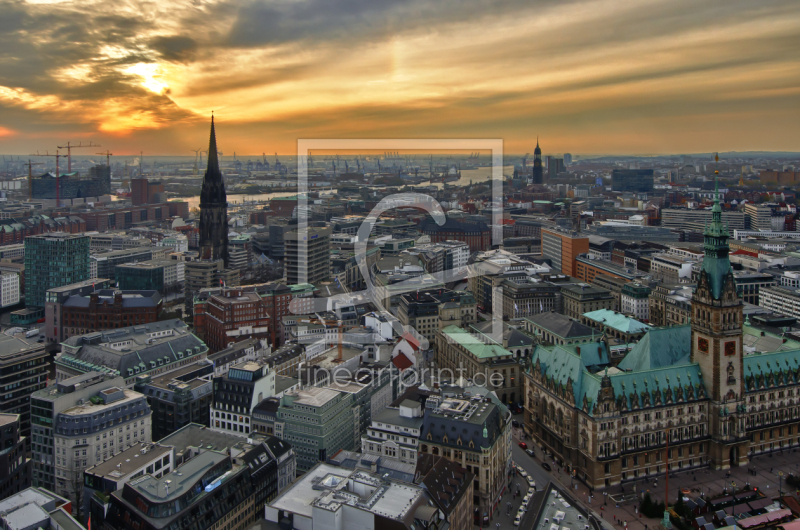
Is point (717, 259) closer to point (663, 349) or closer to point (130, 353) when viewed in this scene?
point (663, 349)

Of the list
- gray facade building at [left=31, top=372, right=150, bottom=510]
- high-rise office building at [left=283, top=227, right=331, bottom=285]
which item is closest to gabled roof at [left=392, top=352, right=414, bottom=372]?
gray facade building at [left=31, top=372, right=150, bottom=510]

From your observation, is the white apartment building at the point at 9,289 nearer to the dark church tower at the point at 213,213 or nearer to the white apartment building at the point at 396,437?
the dark church tower at the point at 213,213

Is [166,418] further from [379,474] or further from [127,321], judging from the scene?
[127,321]

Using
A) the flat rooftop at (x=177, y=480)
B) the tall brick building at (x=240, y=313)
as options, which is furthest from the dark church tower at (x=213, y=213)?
the flat rooftop at (x=177, y=480)

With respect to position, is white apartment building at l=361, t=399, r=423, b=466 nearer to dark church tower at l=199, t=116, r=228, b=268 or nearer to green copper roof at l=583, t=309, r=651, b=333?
green copper roof at l=583, t=309, r=651, b=333

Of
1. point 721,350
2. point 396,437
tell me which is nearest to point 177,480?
point 396,437

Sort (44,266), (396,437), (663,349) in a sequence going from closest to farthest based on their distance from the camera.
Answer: (396,437), (663,349), (44,266)
